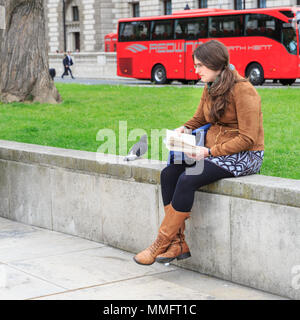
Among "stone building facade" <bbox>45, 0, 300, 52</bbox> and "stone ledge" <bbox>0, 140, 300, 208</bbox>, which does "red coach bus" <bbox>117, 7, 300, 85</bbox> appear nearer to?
"stone building facade" <bbox>45, 0, 300, 52</bbox>

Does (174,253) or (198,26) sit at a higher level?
(198,26)

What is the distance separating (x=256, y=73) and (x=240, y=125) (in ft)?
69.8

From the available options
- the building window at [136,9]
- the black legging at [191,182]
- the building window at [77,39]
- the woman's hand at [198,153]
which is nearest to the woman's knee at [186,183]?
the black legging at [191,182]

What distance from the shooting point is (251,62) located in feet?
84.5

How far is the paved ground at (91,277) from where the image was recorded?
4.57 m

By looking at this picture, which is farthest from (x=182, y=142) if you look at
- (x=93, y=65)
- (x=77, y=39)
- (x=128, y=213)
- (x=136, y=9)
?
(x=77, y=39)

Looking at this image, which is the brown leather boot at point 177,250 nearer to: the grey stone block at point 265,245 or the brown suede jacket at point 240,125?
the grey stone block at point 265,245

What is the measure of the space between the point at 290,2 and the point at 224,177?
112 ft

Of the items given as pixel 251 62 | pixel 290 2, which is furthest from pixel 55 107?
pixel 290 2

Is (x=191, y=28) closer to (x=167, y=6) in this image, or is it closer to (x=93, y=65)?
(x=93, y=65)

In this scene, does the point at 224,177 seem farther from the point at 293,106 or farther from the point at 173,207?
the point at 293,106

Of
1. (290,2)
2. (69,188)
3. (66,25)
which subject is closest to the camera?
(69,188)

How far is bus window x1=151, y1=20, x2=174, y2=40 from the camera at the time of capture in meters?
28.2

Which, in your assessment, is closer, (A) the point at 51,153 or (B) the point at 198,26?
(A) the point at 51,153
